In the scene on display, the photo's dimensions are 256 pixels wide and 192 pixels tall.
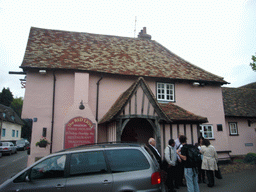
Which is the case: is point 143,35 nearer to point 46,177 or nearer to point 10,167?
point 10,167

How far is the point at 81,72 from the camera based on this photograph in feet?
39.0

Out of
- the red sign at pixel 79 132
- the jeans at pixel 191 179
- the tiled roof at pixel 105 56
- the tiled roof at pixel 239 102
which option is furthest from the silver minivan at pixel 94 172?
the tiled roof at pixel 239 102

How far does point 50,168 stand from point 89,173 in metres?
0.92

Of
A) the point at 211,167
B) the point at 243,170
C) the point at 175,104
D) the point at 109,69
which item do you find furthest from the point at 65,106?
the point at 243,170

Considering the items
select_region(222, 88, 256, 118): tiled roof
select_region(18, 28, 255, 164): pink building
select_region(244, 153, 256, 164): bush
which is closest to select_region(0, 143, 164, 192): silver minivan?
select_region(18, 28, 255, 164): pink building

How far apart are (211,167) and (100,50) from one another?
33.8ft

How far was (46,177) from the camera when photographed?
182 inches

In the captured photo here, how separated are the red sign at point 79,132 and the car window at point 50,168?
225 inches

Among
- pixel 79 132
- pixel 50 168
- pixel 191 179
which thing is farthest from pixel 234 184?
pixel 79 132

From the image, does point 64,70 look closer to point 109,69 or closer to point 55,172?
point 109,69

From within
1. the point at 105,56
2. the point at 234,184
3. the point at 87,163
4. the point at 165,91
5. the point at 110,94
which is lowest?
the point at 234,184

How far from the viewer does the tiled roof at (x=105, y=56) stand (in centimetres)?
1222

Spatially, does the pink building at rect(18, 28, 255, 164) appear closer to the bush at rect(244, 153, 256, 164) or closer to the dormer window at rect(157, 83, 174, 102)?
the dormer window at rect(157, 83, 174, 102)

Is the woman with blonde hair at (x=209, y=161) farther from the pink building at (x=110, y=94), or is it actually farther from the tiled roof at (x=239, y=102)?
the tiled roof at (x=239, y=102)
